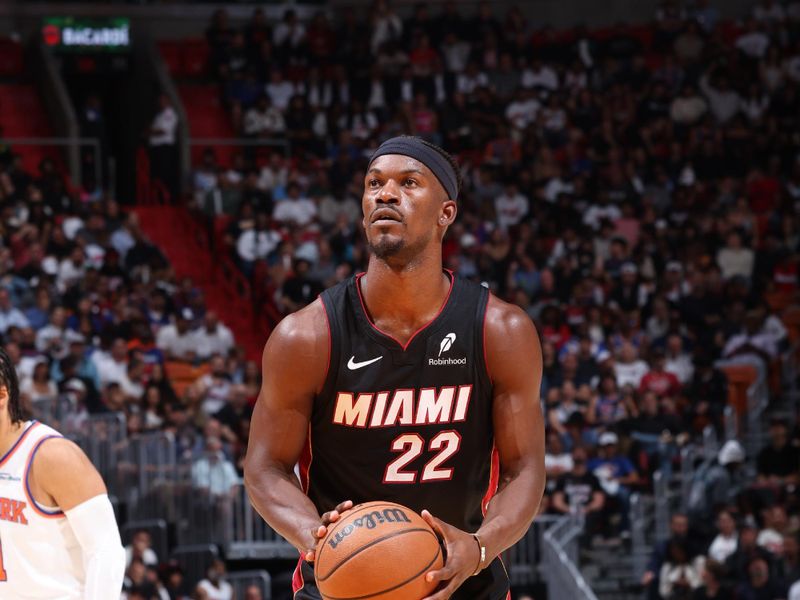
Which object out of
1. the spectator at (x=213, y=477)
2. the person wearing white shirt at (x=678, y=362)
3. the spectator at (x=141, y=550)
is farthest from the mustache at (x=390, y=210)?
the person wearing white shirt at (x=678, y=362)

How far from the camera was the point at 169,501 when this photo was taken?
13.0 meters

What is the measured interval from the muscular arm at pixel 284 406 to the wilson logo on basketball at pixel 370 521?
43cm

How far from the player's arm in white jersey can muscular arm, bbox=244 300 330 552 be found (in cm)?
79

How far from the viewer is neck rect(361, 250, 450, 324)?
4.50 m

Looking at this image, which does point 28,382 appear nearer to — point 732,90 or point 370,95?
point 370,95

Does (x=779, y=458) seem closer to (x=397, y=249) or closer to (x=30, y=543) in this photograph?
(x=30, y=543)

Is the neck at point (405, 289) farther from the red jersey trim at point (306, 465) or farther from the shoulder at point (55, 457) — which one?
the shoulder at point (55, 457)

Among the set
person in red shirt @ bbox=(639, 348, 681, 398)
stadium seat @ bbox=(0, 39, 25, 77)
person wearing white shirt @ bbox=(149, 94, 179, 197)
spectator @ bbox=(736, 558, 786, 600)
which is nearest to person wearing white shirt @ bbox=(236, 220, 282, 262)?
person wearing white shirt @ bbox=(149, 94, 179, 197)

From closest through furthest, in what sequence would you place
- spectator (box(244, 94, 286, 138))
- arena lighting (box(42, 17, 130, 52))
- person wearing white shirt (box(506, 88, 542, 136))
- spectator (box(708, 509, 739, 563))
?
→ spectator (box(708, 509, 739, 563)) < person wearing white shirt (box(506, 88, 542, 136)) < spectator (box(244, 94, 286, 138)) < arena lighting (box(42, 17, 130, 52))

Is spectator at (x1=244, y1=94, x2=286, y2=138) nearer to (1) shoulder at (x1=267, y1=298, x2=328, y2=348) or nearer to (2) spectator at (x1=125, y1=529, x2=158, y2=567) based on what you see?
(2) spectator at (x1=125, y1=529, x2=158, y2=567)

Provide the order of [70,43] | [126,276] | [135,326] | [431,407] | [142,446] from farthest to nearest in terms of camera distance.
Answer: [70,43] → [126,276] → [135,326] → [142,446] → [431,407]

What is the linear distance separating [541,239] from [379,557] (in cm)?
1487

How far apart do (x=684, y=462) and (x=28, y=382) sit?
648 cm


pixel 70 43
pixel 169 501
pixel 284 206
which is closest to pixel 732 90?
pixel 284 206
